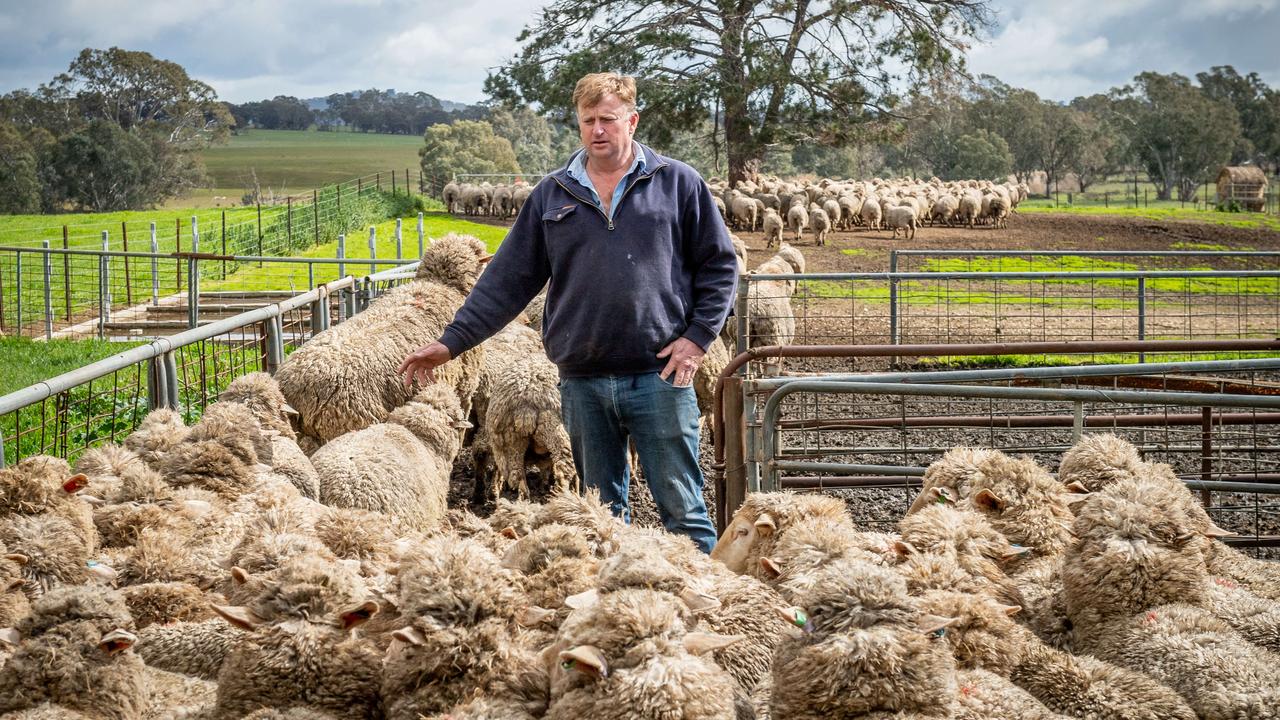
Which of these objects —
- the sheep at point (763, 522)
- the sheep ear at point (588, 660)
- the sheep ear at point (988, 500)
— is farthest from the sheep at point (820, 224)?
the sheep ear at point (588, 660)

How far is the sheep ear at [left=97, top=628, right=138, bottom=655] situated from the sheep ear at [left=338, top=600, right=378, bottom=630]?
44cm

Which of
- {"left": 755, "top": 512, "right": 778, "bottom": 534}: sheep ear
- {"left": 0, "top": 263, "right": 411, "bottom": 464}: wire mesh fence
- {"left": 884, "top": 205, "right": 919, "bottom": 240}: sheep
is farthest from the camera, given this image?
{"left": 884, "top": 205, "right": 919, "bottom": 240}: sheep

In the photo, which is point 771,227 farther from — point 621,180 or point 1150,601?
point 1150,601

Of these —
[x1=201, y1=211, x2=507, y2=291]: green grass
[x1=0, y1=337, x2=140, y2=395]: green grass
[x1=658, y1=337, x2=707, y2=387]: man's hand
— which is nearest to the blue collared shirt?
[x1=658, y1=337, x2=707, y2=387]: man's hand

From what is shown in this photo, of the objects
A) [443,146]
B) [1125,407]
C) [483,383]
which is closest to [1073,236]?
[1125,407]

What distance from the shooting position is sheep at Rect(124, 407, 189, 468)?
13.7ft

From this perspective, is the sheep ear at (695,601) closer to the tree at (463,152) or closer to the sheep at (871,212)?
the sheep at (871,212)

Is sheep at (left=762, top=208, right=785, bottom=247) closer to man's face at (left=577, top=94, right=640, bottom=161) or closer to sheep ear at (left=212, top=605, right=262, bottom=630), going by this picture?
man's face at (left=577, top=94, right=640, bottom=161)

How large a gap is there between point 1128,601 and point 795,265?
14.8 meters

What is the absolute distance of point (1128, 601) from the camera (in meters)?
2.81

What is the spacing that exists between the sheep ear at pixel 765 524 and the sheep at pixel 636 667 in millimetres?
1176

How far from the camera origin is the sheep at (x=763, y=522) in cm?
330

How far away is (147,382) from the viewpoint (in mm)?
6531

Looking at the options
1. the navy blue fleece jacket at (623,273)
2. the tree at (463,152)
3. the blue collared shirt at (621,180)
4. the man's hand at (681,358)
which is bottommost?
the man's hand at (681,358)
